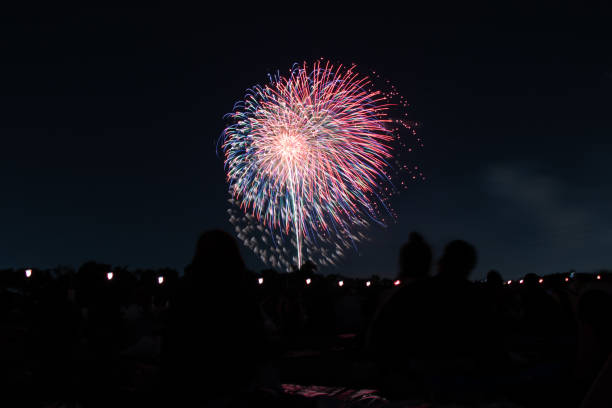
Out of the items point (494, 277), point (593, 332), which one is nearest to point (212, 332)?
point (593, 332)

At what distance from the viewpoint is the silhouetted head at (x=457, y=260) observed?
4707mm

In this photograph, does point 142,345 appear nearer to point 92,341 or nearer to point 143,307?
point 92,341

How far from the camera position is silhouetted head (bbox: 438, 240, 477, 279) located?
471 cm

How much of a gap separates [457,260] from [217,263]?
2582 mm

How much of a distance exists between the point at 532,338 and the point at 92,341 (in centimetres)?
755

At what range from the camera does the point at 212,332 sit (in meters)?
3.50

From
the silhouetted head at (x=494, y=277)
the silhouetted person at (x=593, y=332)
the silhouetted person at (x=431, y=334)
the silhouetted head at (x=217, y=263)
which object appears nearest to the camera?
the silhouetted person at (x=593, y=332)

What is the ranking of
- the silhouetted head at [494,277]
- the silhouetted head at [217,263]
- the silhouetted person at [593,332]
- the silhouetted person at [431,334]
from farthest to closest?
the silhouetted head at [494,277], the silhouetted person at [431,334], the silhouetted head at [217,263], the silhouetted person at [593,332]

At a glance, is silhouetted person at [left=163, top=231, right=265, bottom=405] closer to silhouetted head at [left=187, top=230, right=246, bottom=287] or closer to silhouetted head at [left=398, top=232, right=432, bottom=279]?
silhouetted head at [left=187, top=230, right=246, bottom=287]

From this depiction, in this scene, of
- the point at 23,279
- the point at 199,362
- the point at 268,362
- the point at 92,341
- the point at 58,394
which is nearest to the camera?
the point at 199,362

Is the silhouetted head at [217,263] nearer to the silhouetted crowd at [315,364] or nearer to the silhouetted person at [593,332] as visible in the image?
the silhouetted crowd at [315,364]

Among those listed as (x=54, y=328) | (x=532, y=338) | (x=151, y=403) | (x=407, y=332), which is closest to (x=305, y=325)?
(x=532, y=338)

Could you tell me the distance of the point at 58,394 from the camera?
5.82 m

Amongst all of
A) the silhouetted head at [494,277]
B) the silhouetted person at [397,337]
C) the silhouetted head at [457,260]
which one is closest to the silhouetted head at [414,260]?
the silhouetted head at [457,260]
